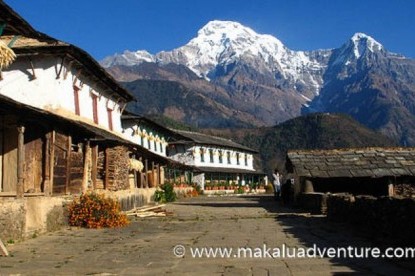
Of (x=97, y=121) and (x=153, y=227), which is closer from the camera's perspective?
(x=153, y=227)

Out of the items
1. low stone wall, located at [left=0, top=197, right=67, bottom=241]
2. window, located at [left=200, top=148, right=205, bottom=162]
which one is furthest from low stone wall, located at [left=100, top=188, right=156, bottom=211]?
window, located at [left=200, top=148, right=205, bottom=162]

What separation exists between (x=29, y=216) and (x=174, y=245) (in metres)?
4.17

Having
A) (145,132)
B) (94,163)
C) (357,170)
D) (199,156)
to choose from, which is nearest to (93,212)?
(94,163)

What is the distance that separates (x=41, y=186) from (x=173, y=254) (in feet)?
23.0

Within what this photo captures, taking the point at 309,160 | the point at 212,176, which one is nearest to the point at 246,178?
the point at 212,176

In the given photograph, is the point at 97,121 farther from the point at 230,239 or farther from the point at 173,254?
the point at 173,254

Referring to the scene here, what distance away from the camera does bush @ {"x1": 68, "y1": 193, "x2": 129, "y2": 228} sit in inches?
656

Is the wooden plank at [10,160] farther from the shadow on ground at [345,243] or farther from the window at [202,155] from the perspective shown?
the window at [202,155]

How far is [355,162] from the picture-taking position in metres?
24.8

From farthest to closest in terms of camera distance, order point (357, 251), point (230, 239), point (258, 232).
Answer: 1. point (258, 232)
2. point (230, 239)
3. point (357, 251)

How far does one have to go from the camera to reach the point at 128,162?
80.7 feet

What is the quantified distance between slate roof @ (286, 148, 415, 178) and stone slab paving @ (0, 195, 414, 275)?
6533 mm

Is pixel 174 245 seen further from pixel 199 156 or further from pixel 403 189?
pixel 199 156

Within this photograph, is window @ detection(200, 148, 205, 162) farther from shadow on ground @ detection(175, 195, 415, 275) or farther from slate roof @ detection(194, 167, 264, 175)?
shadow on ground @ detection(175, 195, 415, 275)
